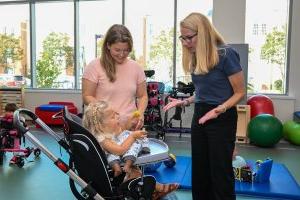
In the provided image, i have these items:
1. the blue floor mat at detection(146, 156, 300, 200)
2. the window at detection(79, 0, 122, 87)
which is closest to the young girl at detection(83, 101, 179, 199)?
the blue floor mat at detection(146, 156, 300, 200)

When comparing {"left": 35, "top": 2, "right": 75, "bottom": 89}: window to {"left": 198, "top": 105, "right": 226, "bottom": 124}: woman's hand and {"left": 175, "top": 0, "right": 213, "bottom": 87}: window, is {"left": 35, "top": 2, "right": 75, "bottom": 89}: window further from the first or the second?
{"left": 198, "top": 105, "right": 226, "bottom": 124}: woman's hand

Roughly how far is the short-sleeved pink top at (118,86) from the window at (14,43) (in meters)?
5.85

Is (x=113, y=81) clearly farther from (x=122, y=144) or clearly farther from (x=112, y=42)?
(x=122, y=144)

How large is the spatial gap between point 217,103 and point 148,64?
16.9ft

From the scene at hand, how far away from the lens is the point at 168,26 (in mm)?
6809

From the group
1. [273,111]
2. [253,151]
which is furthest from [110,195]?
[273,111]

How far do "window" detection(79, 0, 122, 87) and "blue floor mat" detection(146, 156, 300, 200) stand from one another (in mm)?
4074

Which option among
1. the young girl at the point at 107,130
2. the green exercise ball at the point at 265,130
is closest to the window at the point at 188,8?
the green exercise ball at the point at 265,130

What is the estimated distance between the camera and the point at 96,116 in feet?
6.79

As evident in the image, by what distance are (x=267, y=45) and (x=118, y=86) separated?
492cm

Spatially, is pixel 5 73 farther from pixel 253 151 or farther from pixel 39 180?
pixel 253 151

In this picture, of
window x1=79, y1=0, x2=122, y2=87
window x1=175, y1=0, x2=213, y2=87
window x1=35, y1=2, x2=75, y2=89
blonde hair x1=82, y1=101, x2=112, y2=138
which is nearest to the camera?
blonde hair x1=82, y1=101, x2=112, y2=138

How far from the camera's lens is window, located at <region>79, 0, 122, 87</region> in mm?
7082

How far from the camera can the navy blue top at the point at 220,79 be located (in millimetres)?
1849
